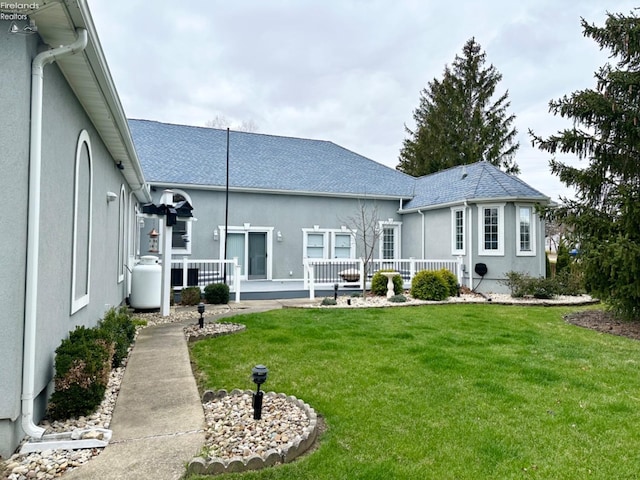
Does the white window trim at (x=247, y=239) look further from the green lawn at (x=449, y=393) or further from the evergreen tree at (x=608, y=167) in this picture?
the evergreen tree at (x=608, y=167)

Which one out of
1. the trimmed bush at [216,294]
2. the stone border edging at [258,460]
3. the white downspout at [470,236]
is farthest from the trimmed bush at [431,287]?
the stone border edging at [258,460]

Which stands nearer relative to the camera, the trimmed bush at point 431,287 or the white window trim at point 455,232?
the trimmed bush at point 431,287

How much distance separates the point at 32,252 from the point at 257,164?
1468 cm

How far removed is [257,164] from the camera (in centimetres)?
1728

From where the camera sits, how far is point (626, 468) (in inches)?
117

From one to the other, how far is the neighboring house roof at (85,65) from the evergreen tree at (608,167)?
28.8 feet

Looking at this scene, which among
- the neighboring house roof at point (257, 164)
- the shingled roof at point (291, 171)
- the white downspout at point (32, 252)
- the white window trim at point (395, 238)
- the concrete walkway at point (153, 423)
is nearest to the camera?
the concrete walkway at point (153, 423)

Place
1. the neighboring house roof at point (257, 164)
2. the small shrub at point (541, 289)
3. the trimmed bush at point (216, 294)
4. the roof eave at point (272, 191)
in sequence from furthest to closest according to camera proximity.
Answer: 1. the neighboring house roof at point (257, 164)
2. the roof eave at point (272, 191)
3. the small shrub at point (541, 289)
4. the trimmed bush at point (216, 294)

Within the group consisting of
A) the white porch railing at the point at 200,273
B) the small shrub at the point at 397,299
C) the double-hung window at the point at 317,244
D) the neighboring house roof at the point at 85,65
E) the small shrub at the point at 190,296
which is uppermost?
the neighboring house roof at the point at 85,65

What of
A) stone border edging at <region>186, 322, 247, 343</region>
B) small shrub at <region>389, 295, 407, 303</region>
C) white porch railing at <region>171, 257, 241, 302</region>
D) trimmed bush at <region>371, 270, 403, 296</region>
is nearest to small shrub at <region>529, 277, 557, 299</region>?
trimmed bush at <region>371, 270, 403, 296</region>

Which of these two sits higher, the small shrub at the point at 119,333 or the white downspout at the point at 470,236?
the white downspout at the point at 470,236

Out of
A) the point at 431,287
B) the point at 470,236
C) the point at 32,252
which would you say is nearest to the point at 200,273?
the point at 431,287

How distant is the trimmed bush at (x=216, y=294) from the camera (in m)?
11.2

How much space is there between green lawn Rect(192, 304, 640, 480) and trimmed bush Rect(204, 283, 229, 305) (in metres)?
3.32
